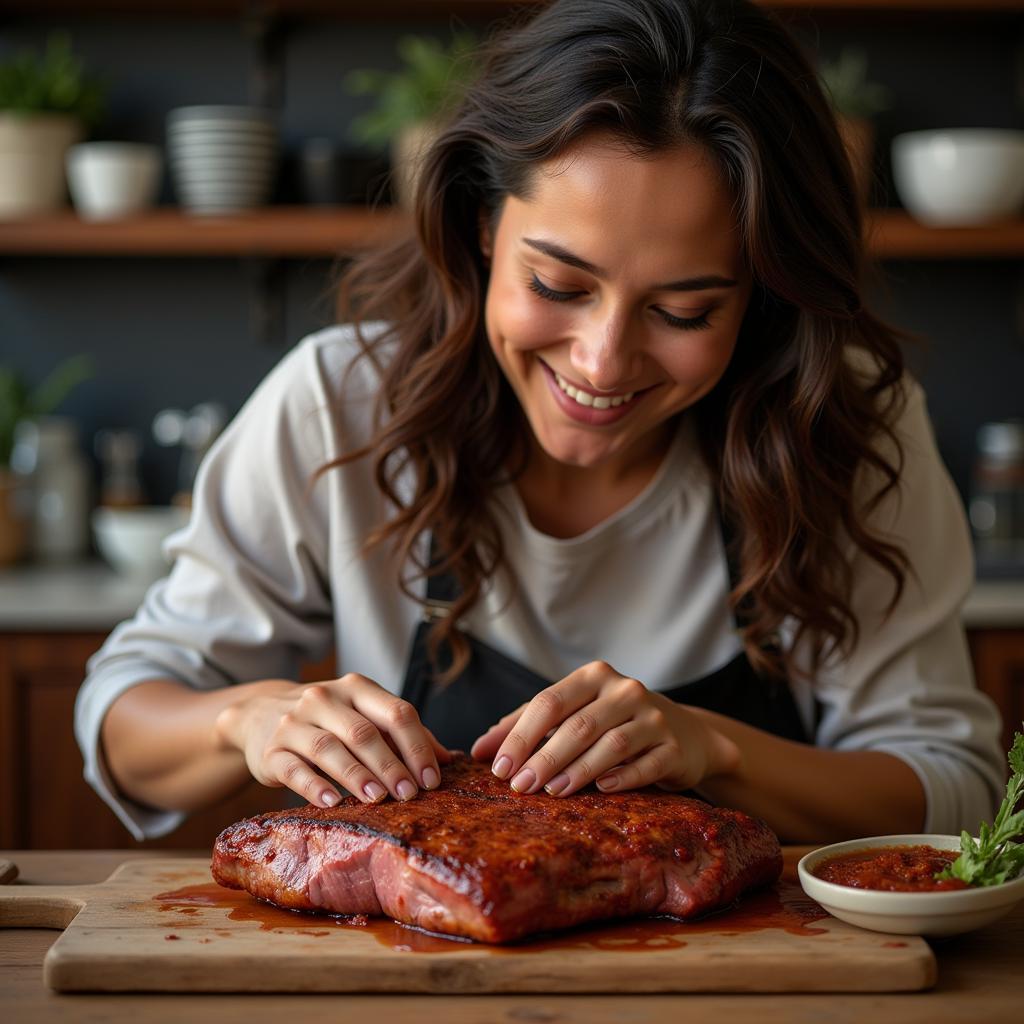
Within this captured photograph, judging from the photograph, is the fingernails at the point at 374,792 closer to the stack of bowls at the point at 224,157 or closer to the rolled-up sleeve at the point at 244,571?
the rolled-up sleeve at the point at 244,571

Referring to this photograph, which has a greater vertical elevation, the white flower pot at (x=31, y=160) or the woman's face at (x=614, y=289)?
the white flower pot at (x=31, y=160)

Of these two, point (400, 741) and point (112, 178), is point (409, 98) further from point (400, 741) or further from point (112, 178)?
point (400, 741)

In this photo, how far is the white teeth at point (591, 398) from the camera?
1585 millimetres

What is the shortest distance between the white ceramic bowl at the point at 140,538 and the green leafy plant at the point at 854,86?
1.85 metres

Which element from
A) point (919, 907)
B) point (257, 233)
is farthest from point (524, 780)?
point (257, 233)

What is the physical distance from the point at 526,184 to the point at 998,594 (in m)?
1.84

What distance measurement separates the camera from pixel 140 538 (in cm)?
315

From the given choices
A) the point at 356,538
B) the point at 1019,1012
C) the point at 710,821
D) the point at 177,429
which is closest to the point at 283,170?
the point at 177,429

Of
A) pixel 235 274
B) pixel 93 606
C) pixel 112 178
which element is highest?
pixel 112 178

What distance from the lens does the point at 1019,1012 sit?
3.45 ft

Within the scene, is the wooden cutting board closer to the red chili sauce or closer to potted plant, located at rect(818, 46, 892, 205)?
the red chili sauce

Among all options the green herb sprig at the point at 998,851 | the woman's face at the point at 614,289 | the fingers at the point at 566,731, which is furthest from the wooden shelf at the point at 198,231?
the green herb sprig at the point at 998,851

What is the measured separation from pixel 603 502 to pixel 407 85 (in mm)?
1716

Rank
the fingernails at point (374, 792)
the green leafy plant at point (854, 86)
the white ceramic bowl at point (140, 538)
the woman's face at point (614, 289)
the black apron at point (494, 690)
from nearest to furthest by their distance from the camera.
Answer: the fingernails at point (374, 792), the woman's face at point (614, 289), the black apron at point (494, 690), the white ceramic bowl at point (140, 538), the green leafy plant at point (854, 86)
